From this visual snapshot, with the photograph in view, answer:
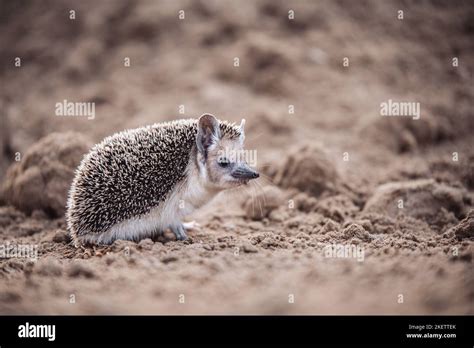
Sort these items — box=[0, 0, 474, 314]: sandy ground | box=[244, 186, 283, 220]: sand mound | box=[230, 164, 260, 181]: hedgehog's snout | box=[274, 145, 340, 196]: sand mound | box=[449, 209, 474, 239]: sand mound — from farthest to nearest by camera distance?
box=[274, 145, 340, 196]: sand mound → box=[244, 186, 283, 220]: sand mound → box=[230, 164, 260, 181]: hedgehog's snout → box=[449, 209, 474, 239]: sand mound → box=[0, 0, 474, 314]: sandy ground

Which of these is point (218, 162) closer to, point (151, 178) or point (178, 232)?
point (151, 178)

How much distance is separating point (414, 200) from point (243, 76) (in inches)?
287

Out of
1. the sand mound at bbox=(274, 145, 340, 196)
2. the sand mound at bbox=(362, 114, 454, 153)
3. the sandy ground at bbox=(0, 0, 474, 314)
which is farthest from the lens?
the sand mound at bbox=(362, 114, 454, 153)

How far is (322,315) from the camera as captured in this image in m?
4.15

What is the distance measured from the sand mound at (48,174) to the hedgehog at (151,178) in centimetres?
176

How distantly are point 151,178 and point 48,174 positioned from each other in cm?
275

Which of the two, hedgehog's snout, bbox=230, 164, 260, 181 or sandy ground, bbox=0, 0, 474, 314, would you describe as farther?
hedgehog's snout, bbox=230, 164, 260, 181

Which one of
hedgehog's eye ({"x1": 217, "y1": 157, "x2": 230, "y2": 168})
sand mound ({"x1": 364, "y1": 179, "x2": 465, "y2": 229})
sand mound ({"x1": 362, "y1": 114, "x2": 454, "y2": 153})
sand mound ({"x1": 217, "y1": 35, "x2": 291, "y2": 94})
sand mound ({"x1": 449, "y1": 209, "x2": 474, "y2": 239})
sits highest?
sand mound ({"x1": 217, "y1": 35, "x2": 291, "y2": 94})

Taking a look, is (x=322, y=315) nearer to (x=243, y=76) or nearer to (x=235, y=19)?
(x=243, y=76)

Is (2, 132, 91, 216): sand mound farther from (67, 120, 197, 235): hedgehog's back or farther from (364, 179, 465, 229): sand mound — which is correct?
(364, 179, 465, 229): sand mound

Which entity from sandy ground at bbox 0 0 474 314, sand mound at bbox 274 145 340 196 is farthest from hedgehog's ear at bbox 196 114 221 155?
sand mound at bbox 274 145 340 196

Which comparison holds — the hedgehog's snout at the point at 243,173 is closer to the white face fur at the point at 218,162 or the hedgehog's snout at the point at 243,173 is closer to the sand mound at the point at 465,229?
the white face fur at the point at 218,162

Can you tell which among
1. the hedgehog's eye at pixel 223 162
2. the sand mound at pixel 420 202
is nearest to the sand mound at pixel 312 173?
the sand mound at pixel 420 202

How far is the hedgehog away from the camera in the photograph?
614cm
